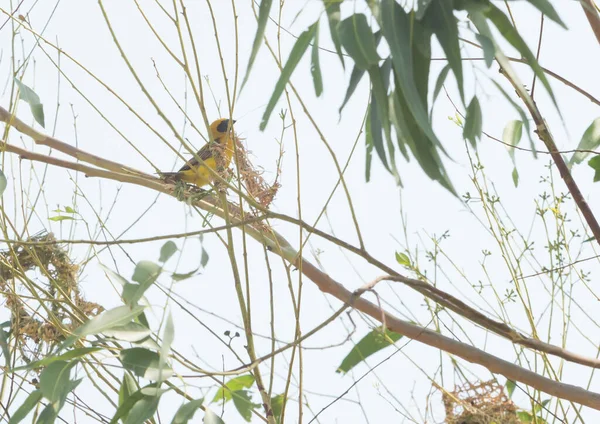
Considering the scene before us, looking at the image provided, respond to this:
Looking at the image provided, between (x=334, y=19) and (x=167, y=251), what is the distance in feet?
1.44

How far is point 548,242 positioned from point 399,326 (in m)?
0.50

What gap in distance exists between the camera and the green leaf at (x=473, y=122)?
1239mm

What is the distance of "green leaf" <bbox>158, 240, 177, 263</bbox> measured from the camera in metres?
1.25

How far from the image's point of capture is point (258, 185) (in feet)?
6.71

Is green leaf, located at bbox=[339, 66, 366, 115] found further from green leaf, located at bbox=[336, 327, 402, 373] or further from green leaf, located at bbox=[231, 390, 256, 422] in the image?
green leaf, located at bbox=[336, 327, 402, 373]

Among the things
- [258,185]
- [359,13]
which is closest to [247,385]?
[258,185]

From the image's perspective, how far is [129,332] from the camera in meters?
1.41

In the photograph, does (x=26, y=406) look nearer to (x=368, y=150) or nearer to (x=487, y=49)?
(x=368, y=150)

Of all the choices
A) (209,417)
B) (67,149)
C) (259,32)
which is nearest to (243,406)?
(209,417)

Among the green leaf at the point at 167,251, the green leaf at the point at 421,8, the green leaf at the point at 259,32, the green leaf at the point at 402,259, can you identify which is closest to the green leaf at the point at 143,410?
the green leaf at the point at 167,251

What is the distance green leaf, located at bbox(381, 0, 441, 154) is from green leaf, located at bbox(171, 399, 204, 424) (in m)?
0.61

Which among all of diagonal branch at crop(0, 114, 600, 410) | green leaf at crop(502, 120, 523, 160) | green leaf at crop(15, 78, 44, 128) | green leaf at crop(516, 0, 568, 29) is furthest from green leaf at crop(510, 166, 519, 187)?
green leaf at crop(15, 78, 44, 128)

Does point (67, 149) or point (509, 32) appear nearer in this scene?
point (509, 32)

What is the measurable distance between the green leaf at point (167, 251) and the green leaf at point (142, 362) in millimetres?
224
